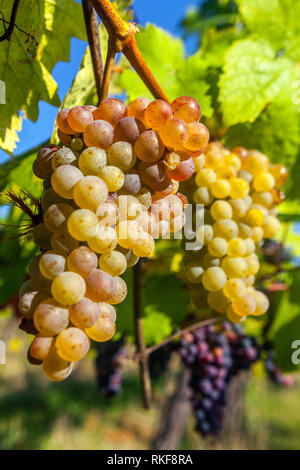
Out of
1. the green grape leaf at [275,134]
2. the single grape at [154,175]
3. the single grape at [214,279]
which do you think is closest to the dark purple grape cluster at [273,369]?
the green grape leaf at [275,134]

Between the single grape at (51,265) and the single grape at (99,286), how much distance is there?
0.12ft

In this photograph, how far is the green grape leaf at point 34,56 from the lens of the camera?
2.21ft

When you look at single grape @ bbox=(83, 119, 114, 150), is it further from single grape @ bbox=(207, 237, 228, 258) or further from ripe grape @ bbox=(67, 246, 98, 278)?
single grape @ bbox=(207, 237, 228, 258)

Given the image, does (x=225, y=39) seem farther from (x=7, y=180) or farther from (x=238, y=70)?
(x=7, y=180)

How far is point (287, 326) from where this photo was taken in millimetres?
1105

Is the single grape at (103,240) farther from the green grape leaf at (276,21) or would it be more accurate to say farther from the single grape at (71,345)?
the green grape leaf at (276,21)

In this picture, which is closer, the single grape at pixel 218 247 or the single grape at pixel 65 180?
the single grape at pixel 65 180

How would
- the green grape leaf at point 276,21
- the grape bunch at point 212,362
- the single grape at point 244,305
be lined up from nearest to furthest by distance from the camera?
1. the single grape at point 244,305
2. the green grape leaf at point 276,21
3. the grape bunch at point 212,362

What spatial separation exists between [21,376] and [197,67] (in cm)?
825

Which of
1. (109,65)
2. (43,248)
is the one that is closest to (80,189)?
(43,248)

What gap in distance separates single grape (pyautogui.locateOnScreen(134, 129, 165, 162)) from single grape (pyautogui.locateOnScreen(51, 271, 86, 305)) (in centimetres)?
17

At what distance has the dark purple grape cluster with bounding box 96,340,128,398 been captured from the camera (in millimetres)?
1617

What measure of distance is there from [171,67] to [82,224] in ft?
1.90

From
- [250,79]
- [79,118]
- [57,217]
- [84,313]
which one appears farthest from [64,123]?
[250,79]
